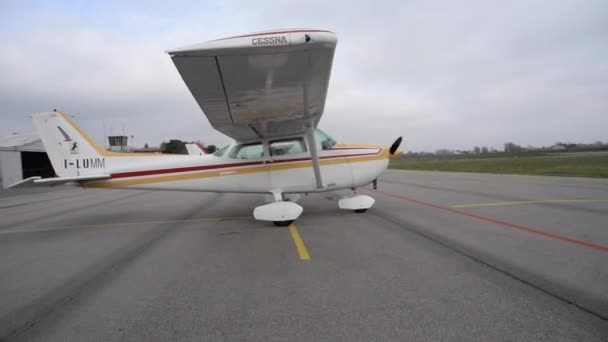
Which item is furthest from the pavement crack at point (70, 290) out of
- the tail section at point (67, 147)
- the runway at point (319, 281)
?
the tail section at point (67, 147)

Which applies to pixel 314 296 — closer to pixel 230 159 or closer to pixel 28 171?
pixel 230 159

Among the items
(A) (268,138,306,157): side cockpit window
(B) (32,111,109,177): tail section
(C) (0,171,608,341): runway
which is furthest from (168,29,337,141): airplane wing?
(B) (32,111,109,177): tail section

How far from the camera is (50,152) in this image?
6.03 m

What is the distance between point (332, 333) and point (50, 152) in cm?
733

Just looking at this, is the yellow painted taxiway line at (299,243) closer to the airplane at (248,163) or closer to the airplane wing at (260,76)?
the airplane at (248,163)

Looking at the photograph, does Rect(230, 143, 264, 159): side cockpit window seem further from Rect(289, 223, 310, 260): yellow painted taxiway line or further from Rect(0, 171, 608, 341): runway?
Rect(289, 223, 310, 260): yellow painted taxiway line

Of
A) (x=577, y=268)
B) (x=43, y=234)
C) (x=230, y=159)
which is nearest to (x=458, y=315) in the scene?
(x=577, y=268)

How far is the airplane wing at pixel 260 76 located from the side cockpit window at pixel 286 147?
67 centimetres

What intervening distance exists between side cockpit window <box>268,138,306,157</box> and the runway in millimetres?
1670

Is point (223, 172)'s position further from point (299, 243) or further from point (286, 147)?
point (299, 243)

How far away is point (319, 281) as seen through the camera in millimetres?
2740

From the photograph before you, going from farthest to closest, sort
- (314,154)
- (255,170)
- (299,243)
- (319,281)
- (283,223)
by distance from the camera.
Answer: (255,170) → (314,154) → (283,223) → (299,243) → (319,281)

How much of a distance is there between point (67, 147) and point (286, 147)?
4.91 m

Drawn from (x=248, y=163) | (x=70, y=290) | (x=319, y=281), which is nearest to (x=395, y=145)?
(x=248, y=163)
